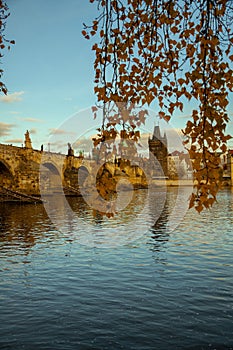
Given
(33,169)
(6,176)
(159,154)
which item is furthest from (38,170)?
(159,154)

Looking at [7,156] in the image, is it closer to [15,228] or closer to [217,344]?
[15,228]

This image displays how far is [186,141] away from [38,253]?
48.2ft

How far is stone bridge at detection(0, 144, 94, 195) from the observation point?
169 ft

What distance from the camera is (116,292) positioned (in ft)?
39.1

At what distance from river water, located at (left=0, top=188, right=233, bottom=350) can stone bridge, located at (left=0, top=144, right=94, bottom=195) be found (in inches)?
1193

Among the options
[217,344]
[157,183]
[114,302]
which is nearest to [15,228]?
[114,302]

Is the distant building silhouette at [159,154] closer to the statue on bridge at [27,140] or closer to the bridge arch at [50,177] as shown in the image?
the bridge arch at [50,177]

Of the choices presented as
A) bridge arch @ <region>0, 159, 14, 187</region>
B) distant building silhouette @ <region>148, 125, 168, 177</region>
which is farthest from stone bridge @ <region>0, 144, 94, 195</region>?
distant building silhouette @ <region>148, 125, 168, 177</region>

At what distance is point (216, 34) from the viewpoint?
434 centimetres

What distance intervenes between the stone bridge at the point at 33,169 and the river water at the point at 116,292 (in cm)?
3030

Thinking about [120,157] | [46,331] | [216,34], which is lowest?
[46,331]

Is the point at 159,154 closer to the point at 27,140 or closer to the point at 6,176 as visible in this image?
→ the point at 27,140

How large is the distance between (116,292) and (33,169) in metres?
45.6

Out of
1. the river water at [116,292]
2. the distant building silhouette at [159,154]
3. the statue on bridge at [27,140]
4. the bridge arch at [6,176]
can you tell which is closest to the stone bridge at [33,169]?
the bridge arch at [6,176]
